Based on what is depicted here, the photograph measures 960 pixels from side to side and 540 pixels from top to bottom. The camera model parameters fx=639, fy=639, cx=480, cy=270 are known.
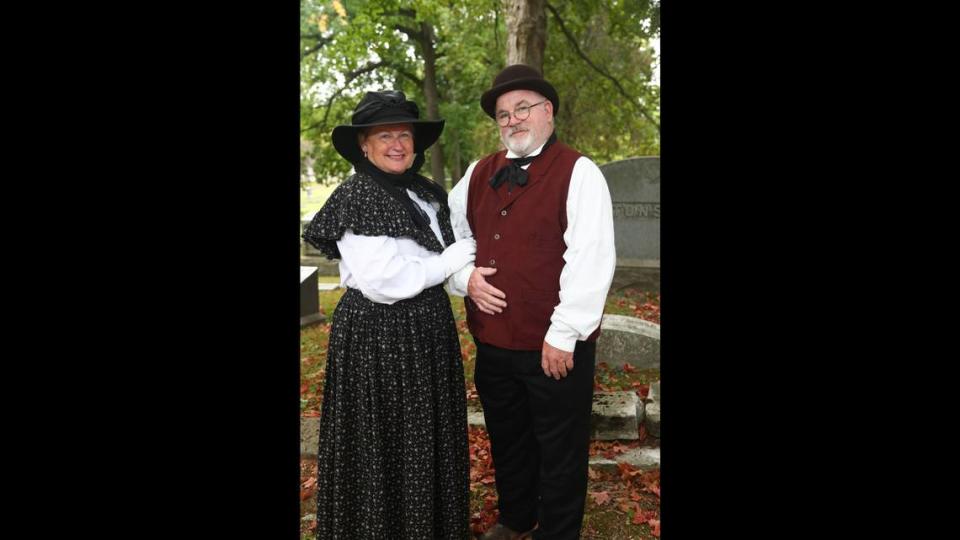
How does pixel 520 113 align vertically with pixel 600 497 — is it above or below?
above

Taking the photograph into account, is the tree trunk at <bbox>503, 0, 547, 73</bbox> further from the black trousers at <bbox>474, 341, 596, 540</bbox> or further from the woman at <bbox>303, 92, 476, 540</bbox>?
the black trousers at <bbox>474, 341, 596, 540</bbox>

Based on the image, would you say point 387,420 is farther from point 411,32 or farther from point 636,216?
point 411,32

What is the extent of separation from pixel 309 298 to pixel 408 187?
5193 mm

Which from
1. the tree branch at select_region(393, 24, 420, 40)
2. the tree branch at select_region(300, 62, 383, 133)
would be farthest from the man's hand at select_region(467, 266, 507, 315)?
the tree branch at select_region(393, 24, 420, 40)

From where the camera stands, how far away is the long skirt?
2.58 m

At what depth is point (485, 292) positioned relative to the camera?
265 centimetres

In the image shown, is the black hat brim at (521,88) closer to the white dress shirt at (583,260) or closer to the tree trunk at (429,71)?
the white dress shirt at (583,260)

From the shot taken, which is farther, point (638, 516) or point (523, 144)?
point (638, 516)

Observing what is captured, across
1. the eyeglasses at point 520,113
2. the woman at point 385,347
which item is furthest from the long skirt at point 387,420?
the eyeglasses at point 520,113

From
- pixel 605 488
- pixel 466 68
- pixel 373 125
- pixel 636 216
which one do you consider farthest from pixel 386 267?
pixel 466 68

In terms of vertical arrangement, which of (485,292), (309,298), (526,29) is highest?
(526,29)

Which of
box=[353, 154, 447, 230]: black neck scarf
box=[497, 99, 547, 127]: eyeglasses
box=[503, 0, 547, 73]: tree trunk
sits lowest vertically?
box=[353, 154, 447, 230]: black neck scarf
